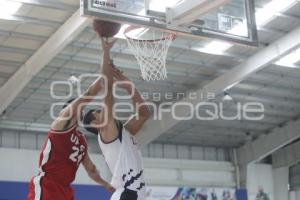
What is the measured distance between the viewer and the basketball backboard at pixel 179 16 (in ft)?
19.7

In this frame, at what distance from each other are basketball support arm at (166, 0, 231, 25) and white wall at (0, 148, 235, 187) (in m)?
10.4

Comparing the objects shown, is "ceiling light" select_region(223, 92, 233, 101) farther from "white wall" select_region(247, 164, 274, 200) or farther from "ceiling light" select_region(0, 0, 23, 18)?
"ceiling light" select_region(0, 0, 23, 18)

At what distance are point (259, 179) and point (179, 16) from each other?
13710mm

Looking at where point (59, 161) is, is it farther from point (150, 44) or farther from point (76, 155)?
point (150, 44)

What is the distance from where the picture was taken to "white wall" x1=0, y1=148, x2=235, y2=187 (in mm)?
15641

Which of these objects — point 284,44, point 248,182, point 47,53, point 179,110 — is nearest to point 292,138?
point 248,182

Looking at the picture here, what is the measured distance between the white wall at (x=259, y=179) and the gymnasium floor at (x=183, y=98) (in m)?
0.04

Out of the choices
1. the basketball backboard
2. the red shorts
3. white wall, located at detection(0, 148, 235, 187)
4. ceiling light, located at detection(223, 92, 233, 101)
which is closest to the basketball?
the basketball backboard

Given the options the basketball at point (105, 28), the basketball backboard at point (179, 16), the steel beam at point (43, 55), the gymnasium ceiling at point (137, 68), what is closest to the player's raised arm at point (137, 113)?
the basketball at point (105, 28)

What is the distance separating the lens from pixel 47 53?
11.0 metres

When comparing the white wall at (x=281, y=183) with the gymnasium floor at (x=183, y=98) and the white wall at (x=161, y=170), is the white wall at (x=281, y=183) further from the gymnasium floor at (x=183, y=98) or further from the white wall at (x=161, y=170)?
the white wall at (x=161, y=170)

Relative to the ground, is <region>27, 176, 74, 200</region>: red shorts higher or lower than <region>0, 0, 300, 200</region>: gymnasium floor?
lower

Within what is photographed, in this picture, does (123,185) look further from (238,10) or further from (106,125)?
(238,10)

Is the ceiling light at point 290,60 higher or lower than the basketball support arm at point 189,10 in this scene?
higher
